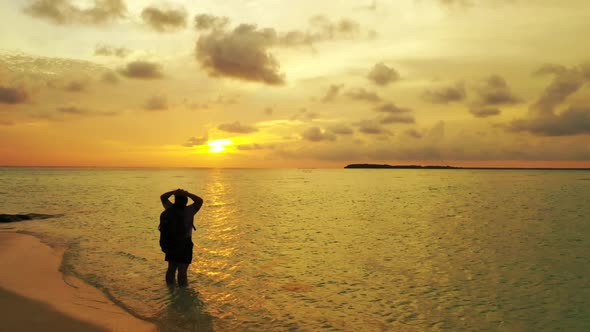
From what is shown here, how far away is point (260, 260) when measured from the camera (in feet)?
64.2

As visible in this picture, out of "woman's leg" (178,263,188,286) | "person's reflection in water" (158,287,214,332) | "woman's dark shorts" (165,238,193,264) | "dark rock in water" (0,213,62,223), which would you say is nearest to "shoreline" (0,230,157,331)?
"person's reflection in water" (158,287,214,332)

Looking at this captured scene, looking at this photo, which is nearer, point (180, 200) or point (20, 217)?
point (180, 200)

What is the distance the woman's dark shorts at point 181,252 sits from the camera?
12.6 meters

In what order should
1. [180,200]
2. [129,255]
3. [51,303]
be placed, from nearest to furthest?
[51,303] < [180,200] < [129,255]

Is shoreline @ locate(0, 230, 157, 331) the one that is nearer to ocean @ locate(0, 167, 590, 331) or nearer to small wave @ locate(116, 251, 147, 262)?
ocean @ locate(0, 167, 590, 331)

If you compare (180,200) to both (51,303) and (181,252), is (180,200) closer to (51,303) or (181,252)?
(181,252)

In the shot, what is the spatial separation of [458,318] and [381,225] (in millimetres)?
21025

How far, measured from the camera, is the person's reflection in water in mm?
10422

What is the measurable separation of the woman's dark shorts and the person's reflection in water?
4.00ft

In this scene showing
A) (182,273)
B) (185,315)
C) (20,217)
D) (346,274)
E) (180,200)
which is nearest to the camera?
(185,315)

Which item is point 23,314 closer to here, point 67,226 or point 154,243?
point 154,243

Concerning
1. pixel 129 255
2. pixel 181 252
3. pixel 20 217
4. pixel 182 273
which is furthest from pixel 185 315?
pixel 20 217

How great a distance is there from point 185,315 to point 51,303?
147 inches

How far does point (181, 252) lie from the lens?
1273 centimetres
